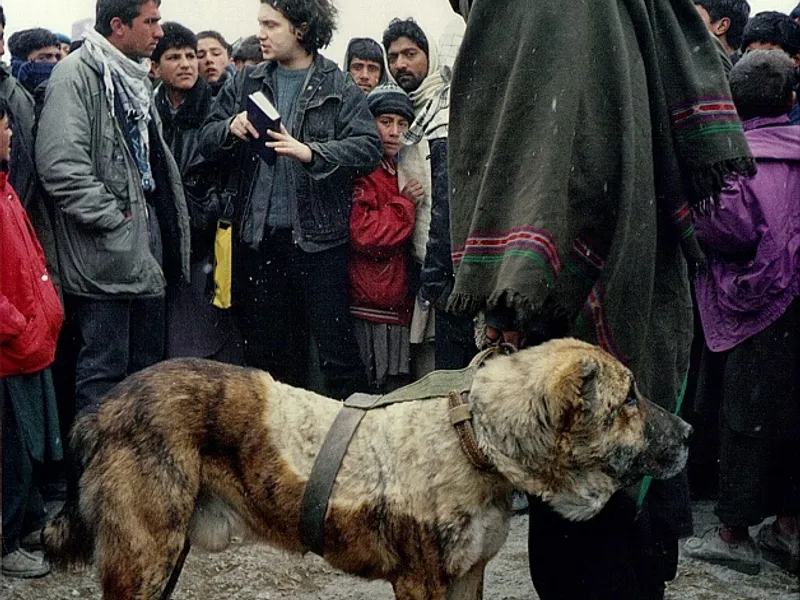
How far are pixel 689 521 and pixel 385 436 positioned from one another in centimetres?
105

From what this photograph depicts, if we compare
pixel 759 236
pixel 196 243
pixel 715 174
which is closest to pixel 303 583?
pixel 196 243

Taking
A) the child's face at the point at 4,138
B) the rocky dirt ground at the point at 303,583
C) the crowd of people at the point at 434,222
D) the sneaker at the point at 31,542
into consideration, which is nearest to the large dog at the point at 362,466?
the crowd of people at the point at 434,222

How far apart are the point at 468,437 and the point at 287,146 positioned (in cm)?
300

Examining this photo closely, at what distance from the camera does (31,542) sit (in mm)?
4957

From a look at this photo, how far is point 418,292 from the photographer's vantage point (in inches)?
254

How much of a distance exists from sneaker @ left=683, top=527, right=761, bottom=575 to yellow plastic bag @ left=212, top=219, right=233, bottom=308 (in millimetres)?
2826

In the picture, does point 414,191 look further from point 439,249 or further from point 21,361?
point 21,361

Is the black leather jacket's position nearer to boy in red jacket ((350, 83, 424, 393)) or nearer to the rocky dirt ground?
boy in red jacket ((350, 83, 424, 393))

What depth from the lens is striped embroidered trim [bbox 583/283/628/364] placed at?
2.97 meters

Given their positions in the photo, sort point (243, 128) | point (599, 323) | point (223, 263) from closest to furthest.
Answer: point (599, 323)
point (243, 128)
point (223, 263)

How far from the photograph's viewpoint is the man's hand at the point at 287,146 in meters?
5.84

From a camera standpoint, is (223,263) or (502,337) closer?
(502,337)

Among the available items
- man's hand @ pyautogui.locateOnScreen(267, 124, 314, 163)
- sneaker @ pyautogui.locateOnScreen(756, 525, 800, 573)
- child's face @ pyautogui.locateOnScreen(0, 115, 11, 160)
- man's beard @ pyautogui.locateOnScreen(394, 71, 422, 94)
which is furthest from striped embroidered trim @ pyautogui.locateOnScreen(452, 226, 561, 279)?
man's beard @ pyautogui.locateOnScreen(394, 71, 422, 94)

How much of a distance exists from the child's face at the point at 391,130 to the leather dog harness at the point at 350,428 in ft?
10.2
